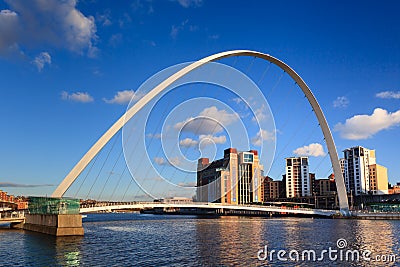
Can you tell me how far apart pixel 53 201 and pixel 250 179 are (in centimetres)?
12048

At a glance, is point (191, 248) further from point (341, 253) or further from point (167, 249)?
point (341, 253)

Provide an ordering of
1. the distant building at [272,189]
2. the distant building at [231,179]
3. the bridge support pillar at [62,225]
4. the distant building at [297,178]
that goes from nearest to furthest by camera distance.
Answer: the bridge support pillar at [62,225], the distant building at [231,179], the distant building at [297,178], the distant building at [272,189]

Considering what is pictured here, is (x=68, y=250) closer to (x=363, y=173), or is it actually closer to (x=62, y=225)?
(x=62, y=225)

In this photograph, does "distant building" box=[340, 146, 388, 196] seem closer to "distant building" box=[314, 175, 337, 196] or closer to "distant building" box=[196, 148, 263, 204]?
"distant building" box=[314, 175, 337, 196]

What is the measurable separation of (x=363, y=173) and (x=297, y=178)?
28.6 meters

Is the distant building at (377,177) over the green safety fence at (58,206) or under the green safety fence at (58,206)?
over

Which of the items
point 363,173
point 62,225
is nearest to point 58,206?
point 62,225

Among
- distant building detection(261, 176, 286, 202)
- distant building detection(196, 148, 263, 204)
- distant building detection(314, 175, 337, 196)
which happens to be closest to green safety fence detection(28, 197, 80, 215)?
distant building detection(196, 148, 263, 204)

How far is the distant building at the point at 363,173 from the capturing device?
141750 mm

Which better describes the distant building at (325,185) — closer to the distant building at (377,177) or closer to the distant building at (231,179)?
the distant building at (377,177)

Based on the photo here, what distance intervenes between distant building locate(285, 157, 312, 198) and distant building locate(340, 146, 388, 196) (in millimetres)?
16310

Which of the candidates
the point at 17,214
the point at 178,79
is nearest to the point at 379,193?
the point at 178,79

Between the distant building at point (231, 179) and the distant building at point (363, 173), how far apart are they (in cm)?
3119

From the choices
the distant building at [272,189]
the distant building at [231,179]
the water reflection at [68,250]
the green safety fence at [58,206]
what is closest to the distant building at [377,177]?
the distant building at [231,179]
